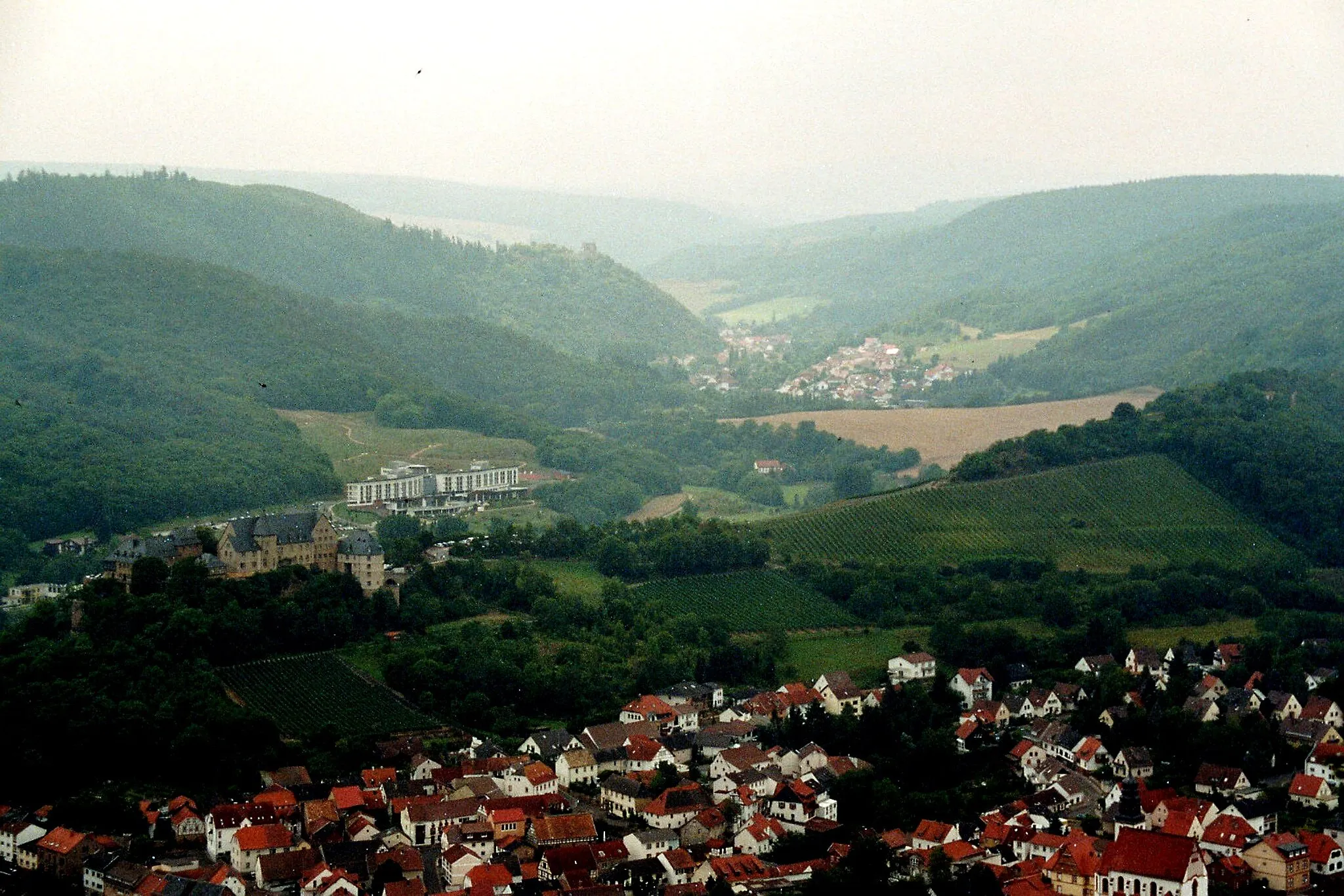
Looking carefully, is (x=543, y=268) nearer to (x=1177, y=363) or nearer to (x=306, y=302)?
(x=306, y=302)

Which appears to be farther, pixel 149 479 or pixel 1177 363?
pixel 1177 363

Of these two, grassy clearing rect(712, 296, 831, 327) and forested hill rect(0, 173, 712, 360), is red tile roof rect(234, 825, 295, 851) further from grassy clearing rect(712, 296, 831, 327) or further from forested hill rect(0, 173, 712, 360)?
grassy clearing rect(712, 296, 831, 327)

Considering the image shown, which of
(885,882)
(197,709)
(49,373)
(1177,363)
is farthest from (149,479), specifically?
(1177,363)

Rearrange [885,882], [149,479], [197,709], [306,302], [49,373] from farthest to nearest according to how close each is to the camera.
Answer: [306,302]
[49,373]
[149,479]
[197,709]
[885,882]

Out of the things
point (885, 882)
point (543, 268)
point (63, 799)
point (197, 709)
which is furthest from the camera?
point (543, 268)

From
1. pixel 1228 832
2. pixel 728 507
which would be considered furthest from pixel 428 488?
pixel 1228 832

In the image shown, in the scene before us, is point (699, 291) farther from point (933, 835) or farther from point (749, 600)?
point (933, 835)

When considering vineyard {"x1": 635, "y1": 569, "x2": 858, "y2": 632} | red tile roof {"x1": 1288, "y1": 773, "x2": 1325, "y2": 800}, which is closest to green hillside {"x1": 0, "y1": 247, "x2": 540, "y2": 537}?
vineyard {"x1": 635, "y1": 569, "x2": 858, "y2": 632}
